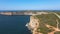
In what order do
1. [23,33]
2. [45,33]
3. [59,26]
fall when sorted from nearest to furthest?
[45,33] → [59,26] → [23,33]

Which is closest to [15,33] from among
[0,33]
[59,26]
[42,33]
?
[0,33]

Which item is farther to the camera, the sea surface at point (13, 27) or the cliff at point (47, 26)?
the sea surface at point (13, 27)

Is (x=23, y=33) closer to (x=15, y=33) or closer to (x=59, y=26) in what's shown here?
(x=15, y=33)

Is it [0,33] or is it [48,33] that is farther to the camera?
[0,33]

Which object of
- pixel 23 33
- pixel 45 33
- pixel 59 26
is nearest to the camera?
pixel 45 33

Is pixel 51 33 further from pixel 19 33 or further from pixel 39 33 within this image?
pixel 19 33

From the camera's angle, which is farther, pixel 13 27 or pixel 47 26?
pixel 13 27

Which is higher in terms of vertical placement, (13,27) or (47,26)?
(47,26)

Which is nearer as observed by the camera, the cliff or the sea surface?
the cliff

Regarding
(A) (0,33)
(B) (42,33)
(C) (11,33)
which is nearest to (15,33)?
(C) (11,33)
